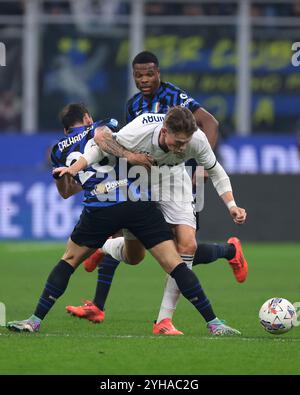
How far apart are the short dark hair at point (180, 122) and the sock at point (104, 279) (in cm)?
228

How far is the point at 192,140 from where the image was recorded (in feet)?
28.8

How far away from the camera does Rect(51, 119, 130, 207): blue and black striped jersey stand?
9.14 metres

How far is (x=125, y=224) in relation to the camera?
8977 millimetres

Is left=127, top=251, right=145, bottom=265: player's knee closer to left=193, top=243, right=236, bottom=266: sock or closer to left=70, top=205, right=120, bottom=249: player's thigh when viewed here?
Result: left=70, top=205, right=120, bottom=249: player's thigh

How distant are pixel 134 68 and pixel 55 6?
15638 millimetres

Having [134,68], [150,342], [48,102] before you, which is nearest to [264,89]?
[48,102]

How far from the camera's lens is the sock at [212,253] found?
10500 millimetres

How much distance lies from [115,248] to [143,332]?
2.94 ft

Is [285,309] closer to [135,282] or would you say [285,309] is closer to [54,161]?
[54,161]

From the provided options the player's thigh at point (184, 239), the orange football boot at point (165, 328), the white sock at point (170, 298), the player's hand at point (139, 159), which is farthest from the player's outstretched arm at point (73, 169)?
the orange football boot at point (165, 328)

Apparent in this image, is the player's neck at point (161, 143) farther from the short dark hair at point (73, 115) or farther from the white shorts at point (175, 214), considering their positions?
the short dark hair at point (73, 115)

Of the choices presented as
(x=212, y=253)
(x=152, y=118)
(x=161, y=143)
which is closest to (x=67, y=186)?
(x=152, y=118)

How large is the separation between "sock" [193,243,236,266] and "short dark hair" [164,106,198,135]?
2176mm

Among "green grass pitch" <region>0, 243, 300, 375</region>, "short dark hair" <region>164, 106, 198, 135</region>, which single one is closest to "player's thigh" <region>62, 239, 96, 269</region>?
"green grass pitch" <region>0, 243, 300, 375</region>
